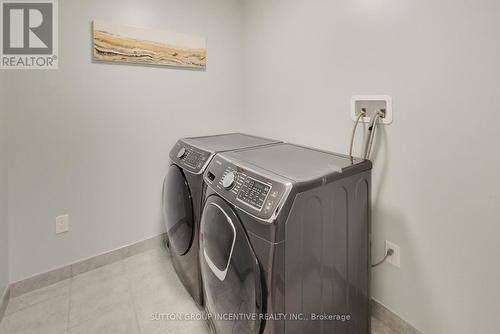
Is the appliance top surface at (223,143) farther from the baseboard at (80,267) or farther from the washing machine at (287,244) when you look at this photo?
the baseboard at (80,267)

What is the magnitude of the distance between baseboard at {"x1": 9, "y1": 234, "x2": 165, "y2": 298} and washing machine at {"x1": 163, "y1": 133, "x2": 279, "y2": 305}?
1.47ft

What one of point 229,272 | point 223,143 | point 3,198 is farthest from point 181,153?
point 3,198

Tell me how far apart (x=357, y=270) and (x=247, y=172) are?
690mm

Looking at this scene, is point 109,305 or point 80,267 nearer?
point 109,305

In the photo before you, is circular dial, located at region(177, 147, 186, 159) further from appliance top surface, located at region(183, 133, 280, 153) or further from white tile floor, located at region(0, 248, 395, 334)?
white tile floor, located at region(0, 248, 395, 334)

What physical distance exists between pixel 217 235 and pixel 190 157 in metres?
0.61

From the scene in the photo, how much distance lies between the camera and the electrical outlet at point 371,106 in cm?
121

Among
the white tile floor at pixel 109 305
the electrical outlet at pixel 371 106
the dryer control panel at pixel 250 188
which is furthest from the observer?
the white tile floor at pixel 109 305

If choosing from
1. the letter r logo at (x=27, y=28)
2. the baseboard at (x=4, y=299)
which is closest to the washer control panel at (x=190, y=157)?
the letter r logo at (x=27, y=28)

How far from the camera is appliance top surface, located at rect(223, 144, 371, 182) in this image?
974mm

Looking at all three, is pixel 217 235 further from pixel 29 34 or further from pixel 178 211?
pixel 29 34

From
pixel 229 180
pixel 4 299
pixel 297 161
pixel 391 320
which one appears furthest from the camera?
pixel 4 299

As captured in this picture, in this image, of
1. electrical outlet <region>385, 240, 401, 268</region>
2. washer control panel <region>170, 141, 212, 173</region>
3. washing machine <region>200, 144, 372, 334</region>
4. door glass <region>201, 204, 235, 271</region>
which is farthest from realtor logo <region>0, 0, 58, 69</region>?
electrical outlet <region>385, 240, 401, 268</region>

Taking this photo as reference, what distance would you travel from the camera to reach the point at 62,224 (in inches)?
65.3
